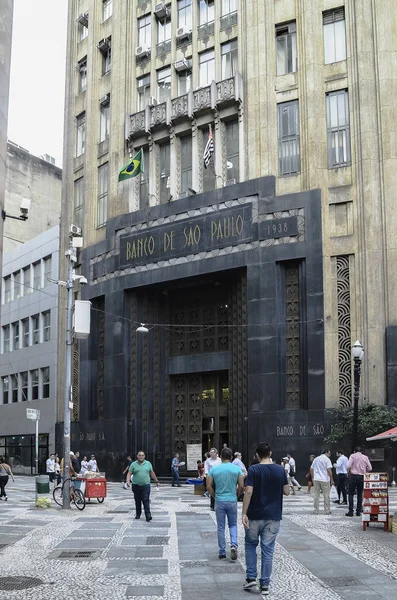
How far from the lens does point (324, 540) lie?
1434 centimetres

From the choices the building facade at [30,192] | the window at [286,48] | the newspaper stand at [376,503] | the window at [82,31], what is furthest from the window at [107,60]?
the newspaper stand at [376,503]

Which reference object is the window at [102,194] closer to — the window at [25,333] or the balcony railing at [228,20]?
the balcony railing at [228,20]

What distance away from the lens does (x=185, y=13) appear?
40938mm

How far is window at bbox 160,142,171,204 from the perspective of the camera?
39594 millimetres

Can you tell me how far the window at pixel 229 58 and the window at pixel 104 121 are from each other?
8174 millimetres

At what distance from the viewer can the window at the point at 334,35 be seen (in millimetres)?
35562

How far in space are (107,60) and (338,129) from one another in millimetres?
16397

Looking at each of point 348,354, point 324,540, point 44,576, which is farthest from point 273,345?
point 44,576

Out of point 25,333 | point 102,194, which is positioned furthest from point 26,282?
point 102,194

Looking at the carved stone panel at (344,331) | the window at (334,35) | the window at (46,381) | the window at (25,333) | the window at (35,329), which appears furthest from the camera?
the window at (25,333)

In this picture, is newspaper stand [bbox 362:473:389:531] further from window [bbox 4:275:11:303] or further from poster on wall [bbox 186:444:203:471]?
window [bbox 4:275:11:303]

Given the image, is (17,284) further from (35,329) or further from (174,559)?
(174,559)

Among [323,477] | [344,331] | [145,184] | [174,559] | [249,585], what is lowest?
[174,559]

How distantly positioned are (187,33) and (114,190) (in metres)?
8.82
